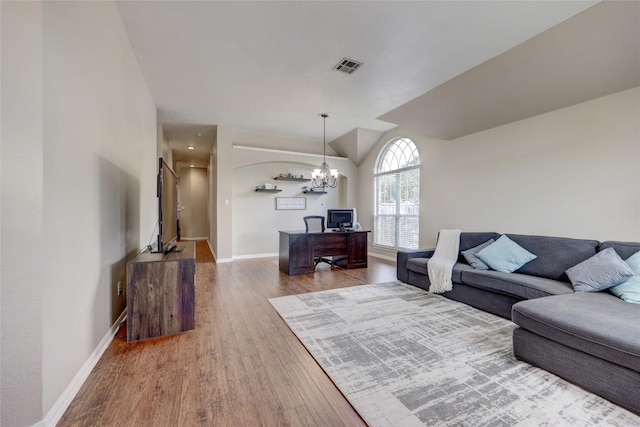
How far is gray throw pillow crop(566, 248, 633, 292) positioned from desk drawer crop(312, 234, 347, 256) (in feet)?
11.0

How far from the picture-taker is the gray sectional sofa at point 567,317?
5.20 feet

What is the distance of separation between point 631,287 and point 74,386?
4.18 metres

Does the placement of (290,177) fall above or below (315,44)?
below

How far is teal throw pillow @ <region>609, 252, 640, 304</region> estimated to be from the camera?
7.02ft

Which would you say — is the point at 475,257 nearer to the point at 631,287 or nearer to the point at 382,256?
the point at 631,287

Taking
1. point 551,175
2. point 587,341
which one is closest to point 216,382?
point 587,341

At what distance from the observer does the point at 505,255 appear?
3.29m

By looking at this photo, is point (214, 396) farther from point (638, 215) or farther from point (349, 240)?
point (638, 215)

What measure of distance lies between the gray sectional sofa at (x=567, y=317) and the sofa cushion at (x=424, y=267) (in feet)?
0.20

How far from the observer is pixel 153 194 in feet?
14.8

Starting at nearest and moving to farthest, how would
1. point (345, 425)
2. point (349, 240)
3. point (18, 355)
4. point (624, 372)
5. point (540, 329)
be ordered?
1. point (18, 355)
2. point (345, 425)
3. point (624, 372)
4. point (540, 329)
5. point (349, 240)

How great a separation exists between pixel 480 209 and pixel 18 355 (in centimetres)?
530

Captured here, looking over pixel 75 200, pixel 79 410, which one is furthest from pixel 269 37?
pixel 79 410

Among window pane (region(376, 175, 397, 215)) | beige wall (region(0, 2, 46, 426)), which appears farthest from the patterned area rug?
window pane (region(376, 175, 397, 215))
